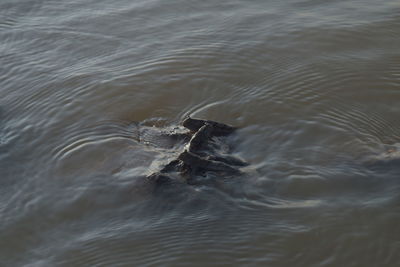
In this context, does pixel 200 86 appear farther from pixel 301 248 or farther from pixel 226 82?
pixel 301 248

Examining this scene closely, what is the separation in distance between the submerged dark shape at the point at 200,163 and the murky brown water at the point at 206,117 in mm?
154

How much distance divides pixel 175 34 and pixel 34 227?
3.91m

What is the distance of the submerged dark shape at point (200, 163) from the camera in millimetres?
4938

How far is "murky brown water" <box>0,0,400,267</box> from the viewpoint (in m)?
4.41

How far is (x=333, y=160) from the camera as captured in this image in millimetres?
5109

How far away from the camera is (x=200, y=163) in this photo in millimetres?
4949

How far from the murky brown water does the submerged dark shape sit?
6.1 inches

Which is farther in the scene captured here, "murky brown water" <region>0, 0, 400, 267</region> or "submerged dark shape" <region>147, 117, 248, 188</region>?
"submerged dark shape" <region>147, 117, 248, 188</region>

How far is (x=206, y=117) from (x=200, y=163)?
1.17 metres

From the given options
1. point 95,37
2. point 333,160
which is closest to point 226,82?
point 333,160

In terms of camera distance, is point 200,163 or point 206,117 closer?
point 200,163

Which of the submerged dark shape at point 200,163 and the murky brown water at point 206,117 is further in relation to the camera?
the submerged dark shape at point 200,163

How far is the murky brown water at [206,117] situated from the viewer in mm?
4414

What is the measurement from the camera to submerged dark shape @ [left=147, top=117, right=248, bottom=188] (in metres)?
4.94
